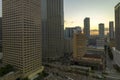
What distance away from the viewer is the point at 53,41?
6288cm

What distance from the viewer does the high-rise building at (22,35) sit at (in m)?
32.6

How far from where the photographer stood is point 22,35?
32344 mm

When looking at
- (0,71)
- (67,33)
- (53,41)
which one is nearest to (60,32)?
(53,41)

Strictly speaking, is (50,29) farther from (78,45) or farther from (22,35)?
(22,35)

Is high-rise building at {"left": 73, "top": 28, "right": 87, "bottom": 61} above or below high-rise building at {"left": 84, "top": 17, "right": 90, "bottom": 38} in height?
below

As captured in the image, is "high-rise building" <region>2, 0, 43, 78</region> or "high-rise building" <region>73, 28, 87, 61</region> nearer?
"high-rise building" <region>2, 0, 43, 78</region>

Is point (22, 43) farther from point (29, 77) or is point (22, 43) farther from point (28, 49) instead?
point (29, 77)

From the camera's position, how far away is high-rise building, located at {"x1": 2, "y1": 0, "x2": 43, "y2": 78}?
32625 mm

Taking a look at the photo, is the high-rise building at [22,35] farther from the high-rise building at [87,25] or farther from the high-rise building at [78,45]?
the high-rise building at [87,25]

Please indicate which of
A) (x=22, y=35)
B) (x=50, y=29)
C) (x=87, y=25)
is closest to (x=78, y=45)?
(x=50, y=29)

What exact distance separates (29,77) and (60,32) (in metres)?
37.9

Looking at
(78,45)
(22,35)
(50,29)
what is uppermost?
(50,29)

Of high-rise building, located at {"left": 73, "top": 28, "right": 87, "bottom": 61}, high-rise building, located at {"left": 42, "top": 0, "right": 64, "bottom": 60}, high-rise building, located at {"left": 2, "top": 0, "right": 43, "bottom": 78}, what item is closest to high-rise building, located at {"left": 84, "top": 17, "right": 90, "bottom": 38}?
high-rise building, located at {"left": 42, "top": 0, "right": 64, "bottom": 60}

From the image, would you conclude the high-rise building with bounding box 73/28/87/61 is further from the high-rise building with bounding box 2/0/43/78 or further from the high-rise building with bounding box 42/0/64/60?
the high-rise building with bounding box 2/0/43/78
